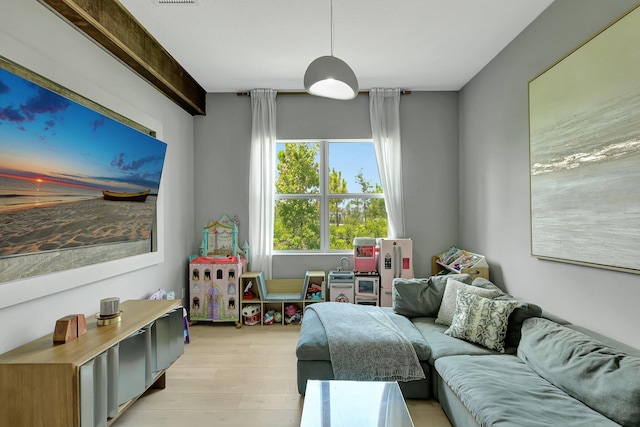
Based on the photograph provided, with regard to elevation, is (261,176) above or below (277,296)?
above

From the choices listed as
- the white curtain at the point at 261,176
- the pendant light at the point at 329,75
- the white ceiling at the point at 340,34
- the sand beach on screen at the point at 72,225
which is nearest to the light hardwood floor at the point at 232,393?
the white curtain at the point at 261,176

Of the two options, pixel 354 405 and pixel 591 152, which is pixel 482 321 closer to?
pixel 354 405

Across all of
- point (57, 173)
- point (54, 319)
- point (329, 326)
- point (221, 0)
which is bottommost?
point (329, 326)

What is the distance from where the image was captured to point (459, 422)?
79.0 inches

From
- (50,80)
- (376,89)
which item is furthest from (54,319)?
(376,89)

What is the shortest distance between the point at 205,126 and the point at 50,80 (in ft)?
7.93

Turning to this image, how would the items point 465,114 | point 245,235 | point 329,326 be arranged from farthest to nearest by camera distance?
point 245,235 < point 465,114 < point 329,326

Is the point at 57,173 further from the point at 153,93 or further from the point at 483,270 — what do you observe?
the point at 483,270

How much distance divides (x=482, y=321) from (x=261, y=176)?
9.57 feet

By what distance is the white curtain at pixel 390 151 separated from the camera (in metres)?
4.30

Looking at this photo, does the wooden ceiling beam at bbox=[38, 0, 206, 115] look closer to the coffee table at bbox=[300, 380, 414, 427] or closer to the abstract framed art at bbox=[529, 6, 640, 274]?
the coffee table at bbox=[300, 380, 414, 427]

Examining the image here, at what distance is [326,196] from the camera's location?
4.52m

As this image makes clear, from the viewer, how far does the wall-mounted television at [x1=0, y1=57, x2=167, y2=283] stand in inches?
66.1

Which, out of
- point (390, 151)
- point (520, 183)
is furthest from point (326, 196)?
point (520, 183)
